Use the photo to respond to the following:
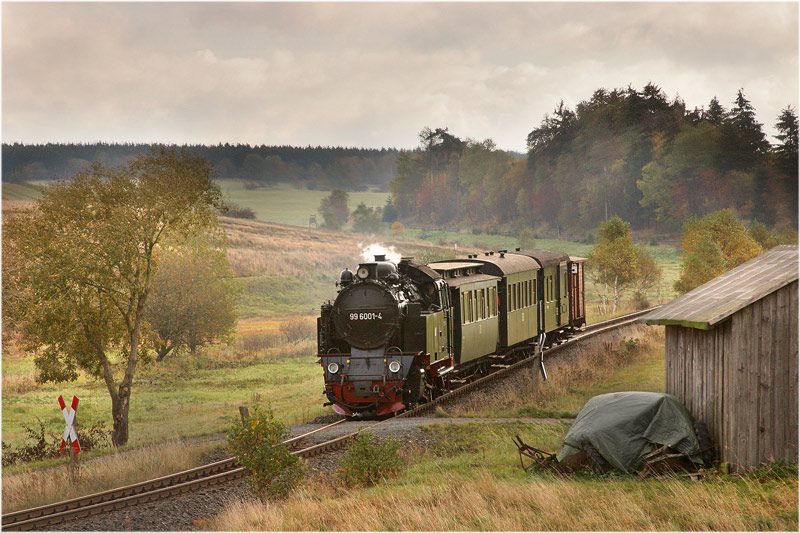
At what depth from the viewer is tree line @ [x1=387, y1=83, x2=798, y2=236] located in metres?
67.9

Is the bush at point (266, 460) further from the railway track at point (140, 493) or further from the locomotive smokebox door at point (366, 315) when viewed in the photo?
the locomotive smokebox door at point (366, 315)

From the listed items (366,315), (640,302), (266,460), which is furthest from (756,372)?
(640,302)

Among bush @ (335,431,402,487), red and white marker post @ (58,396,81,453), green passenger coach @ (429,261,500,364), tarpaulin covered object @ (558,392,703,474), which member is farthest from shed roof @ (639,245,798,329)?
red and white marker post @ (58,396,81,453)

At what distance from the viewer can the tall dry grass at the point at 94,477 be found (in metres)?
14.0

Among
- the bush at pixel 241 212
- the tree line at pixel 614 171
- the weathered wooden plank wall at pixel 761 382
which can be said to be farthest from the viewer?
the bush at pixel 241 212

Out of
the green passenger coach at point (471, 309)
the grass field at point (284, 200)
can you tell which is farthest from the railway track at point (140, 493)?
the grass field at point (284, 200)

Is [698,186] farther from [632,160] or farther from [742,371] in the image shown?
[742,371]

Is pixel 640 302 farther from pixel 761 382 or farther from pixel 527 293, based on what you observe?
pixel 761 382

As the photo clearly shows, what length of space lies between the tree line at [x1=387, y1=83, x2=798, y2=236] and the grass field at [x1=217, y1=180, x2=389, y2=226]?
9639mm

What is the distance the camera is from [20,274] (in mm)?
20312

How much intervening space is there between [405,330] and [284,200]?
80011 millimetres

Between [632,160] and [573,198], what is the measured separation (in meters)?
7.34

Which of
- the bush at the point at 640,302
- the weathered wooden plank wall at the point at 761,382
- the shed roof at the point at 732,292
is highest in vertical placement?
the shed roof at the point at 732,292

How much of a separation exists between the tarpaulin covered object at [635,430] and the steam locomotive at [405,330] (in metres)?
6.07
